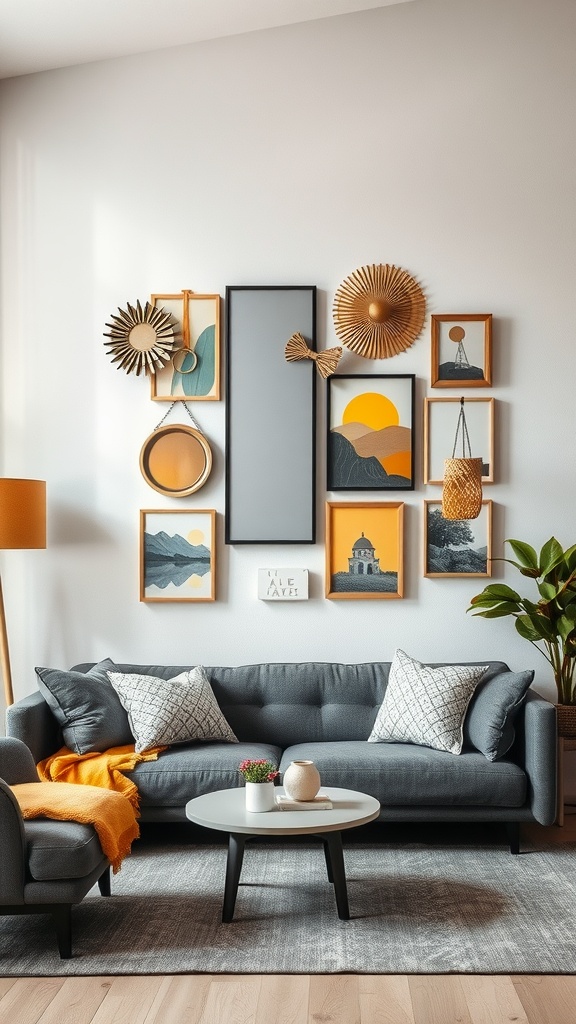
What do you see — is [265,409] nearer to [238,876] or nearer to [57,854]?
[238,876]

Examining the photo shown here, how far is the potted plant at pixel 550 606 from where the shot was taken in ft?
13.3

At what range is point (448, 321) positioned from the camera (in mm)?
4488

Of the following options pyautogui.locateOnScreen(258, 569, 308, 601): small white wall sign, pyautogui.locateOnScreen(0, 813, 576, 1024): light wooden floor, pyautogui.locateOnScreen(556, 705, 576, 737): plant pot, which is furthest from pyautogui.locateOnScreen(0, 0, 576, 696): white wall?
pyautogui.locateOnScreen(0, 813, 576, 1024): light wooden floor

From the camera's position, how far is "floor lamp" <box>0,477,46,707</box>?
13.4 ft

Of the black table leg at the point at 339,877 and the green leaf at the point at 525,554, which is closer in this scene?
the black table leg at the point at 339,877

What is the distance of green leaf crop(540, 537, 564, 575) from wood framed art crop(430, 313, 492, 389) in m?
0.83

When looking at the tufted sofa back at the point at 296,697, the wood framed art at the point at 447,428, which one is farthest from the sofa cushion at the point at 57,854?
the wood framed art at the point at 447,428

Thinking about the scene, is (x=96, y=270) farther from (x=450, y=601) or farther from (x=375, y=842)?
(x=375, y=842)

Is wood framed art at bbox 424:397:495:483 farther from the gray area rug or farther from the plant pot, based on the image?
the gray area rug

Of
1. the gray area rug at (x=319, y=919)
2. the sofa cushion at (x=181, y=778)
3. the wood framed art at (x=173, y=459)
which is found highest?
the wood framed art at (x=173, y=459)

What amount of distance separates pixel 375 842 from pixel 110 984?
4.95ft

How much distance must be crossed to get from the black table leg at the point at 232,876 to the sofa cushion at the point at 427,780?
27.3 inches

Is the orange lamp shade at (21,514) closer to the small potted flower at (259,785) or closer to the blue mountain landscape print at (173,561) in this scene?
the blue mountain landscape print at (173,561)

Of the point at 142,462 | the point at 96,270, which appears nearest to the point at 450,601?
the point at 142,462
